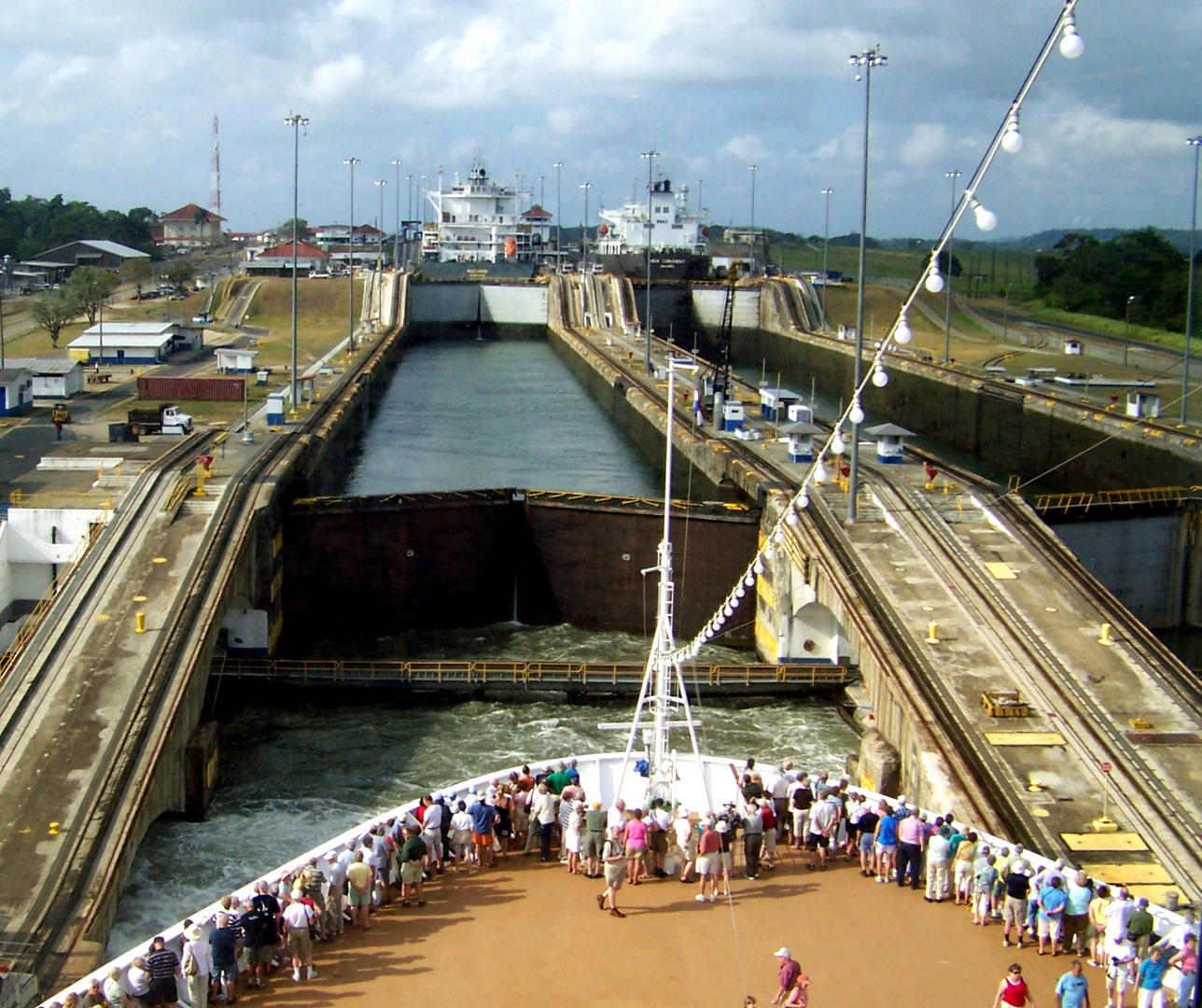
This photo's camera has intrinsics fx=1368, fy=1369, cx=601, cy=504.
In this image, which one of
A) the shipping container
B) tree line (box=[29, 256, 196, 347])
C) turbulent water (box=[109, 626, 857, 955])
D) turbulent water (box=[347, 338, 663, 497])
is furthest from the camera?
tree line (box=[29, 256, 196, 347])

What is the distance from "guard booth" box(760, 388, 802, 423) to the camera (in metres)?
43.5

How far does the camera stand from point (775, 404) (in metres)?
43.5

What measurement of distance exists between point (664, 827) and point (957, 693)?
356 inches

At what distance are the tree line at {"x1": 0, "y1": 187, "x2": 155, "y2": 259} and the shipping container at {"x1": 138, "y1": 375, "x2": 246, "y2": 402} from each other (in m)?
91.1

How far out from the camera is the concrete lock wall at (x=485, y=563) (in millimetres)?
29250

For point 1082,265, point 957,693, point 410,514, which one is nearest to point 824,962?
point 957,693

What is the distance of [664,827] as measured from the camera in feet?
40.3

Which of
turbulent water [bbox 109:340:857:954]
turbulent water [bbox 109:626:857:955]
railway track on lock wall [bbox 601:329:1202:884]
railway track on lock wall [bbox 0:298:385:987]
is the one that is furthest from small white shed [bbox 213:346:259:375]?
turbulent water [bbox 109:626:857:955]

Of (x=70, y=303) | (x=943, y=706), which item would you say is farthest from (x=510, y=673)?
(x=70, y=303)


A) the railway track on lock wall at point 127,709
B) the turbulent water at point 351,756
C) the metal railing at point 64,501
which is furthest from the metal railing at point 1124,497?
the metal railing at point 64,501

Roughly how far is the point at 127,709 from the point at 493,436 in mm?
34530

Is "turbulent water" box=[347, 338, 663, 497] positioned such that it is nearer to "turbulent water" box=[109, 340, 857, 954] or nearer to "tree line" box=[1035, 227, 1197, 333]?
"turbulent water" box=[109, 340, 857, 954]

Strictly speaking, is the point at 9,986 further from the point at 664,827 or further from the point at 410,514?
the point at 410,514

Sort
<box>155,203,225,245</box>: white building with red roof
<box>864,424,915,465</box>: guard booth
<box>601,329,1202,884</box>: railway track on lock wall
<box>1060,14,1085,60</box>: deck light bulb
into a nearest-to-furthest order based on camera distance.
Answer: <box>1060,14,1085,60</box>: deck light bulb < <box>601,329,1202,884</box>: railway track on lock wall < <box>864,424,915,465</box>: guard booth < <box>155,203,225,245</box>: white building with red roof
